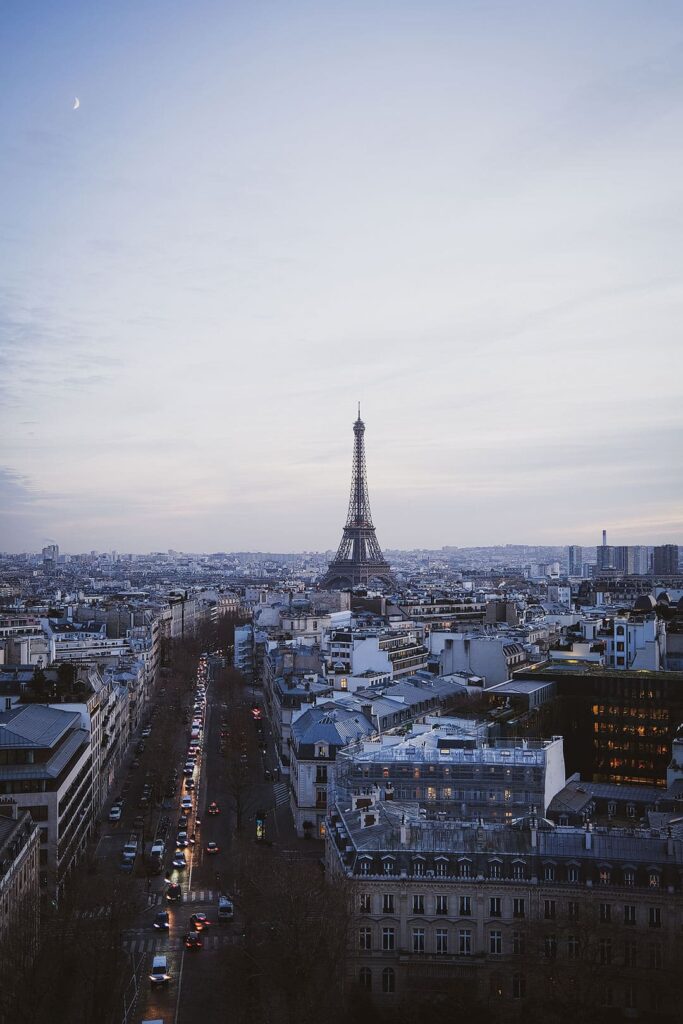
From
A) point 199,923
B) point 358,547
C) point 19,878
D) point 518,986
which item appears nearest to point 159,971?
point 199,923

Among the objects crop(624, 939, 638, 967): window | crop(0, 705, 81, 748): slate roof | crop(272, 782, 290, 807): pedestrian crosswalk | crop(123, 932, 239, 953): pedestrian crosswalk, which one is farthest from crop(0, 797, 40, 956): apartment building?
crop(272, 782, 290, 807): pedestrian crosswalk

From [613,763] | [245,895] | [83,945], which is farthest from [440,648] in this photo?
[83,945]

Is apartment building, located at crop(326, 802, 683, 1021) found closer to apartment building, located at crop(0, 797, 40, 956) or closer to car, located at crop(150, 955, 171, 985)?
car, located at crop(150, 955, 171, 985)

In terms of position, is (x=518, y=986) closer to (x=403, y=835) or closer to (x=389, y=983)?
(x=389, y=983)

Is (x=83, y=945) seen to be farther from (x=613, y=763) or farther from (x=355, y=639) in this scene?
(x=355, y=639)

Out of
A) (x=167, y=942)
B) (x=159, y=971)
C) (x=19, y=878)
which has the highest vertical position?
(x=19, y=878)

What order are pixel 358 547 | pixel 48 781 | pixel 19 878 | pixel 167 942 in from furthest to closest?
pixel 358 547 < pixel 48 781 < pixel 167 942 < pixel 19 878
